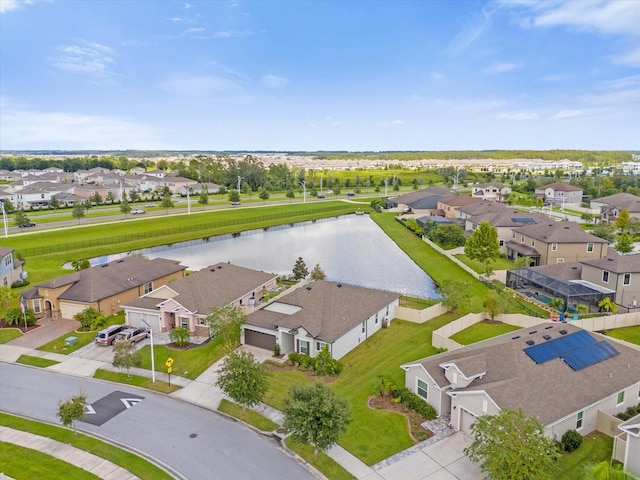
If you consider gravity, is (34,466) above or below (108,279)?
below

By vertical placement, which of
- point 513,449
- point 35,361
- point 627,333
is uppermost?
point 513,449

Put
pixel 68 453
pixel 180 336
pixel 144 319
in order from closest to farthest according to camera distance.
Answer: pixel 68 453
pixel 180 336
pixel 144 319

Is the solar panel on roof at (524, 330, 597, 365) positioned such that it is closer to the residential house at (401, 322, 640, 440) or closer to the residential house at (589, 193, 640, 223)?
the residential house at (401, 322, 640, 440)

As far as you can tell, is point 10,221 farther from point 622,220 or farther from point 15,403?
point 622,220

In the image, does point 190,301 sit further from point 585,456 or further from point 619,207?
point 619,207

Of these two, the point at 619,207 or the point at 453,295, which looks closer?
the point at 453,295

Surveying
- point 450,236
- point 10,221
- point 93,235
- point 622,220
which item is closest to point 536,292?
point 450,236

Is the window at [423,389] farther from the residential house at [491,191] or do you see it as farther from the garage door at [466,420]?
the residential house at [491,191]

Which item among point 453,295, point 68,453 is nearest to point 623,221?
point 453,295
